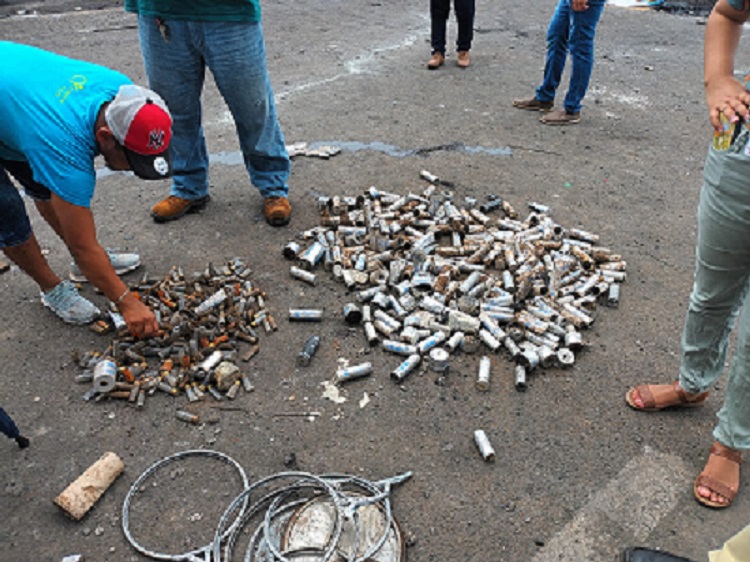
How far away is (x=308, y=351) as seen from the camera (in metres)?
4.08

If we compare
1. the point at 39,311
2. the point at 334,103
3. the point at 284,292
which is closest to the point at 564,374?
the point at 284,292

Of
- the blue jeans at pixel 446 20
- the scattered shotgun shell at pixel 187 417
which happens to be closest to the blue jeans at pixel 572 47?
the blue jeans at pixel 446 20

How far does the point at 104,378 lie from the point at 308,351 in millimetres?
1291

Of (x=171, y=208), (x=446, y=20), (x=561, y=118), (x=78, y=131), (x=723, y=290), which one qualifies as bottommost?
(x=171, y=208)

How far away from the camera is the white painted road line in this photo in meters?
2.94

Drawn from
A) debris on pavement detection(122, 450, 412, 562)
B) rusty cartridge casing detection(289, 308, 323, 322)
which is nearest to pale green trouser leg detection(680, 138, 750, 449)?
debris on pavement detection(122, 450, 412, 562)

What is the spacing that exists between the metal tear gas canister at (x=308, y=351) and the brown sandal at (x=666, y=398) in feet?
6.82

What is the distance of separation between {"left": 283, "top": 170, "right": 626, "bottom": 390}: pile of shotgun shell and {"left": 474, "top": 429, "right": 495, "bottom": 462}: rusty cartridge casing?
0.43 meters

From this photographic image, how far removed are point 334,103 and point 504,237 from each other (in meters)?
4.04

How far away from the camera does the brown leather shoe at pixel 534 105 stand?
8.08 meters

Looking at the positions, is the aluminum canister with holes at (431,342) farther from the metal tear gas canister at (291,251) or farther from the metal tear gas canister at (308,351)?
the metal tear gas canister at (291,251)

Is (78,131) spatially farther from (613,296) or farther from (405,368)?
(613,296)

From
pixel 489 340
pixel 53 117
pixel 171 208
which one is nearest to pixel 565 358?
pixel 489 340

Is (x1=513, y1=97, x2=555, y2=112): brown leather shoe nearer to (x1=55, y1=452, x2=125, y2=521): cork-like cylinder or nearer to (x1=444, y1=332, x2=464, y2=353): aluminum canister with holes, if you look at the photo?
(x1=444, y1=332, x2=464, y2=353): aluminum canister with holes
